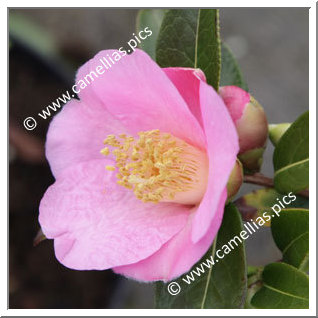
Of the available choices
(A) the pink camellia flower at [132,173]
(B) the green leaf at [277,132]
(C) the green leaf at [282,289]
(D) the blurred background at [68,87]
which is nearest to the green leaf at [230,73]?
(B) the green leaf at [277,132]

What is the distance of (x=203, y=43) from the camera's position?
2.81 ft

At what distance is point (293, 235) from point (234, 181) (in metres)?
0.22

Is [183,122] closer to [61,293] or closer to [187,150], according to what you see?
[187,150]

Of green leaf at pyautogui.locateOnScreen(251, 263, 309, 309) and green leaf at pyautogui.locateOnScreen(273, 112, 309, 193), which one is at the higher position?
green leaf at pyautogui.locateOnScreen(273, 112, 309, 193)

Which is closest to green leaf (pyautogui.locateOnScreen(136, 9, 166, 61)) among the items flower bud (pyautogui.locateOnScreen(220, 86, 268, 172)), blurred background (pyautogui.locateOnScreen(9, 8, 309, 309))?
flower bud (pyautogui.locateOnScreen(220, 86, 268, 172))

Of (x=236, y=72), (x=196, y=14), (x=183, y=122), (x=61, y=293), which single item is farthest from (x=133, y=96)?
(x=61, y=293)

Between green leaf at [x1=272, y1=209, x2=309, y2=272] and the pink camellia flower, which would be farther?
green leaf at [x1=272, y1=209, x2=309, y2=272]

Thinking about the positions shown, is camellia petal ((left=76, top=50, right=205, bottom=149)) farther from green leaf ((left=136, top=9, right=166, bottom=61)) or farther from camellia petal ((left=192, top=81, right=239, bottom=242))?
green leaf ((left=136, top=9, right=166, bottom=61))

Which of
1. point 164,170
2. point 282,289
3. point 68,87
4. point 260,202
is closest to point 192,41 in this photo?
point 164,170

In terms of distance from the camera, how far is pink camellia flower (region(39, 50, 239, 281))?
767 millimetres

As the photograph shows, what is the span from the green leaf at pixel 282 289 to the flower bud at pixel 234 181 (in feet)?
0.72

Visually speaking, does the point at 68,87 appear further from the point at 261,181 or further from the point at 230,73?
the point at 261,181

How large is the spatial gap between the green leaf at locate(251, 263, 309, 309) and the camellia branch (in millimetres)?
150

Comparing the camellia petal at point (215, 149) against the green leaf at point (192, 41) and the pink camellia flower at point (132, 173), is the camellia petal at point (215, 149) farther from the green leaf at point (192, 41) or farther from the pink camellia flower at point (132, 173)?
the green leaf at point (192, 41)
